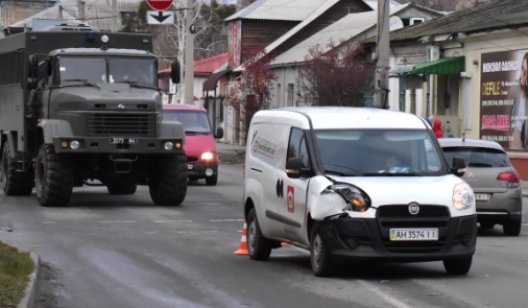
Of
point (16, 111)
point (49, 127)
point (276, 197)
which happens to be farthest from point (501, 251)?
point (16, 111)

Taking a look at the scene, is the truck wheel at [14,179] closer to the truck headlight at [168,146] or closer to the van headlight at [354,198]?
the truck headlight at [168,146]

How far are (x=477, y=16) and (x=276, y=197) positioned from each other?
88.3 ft

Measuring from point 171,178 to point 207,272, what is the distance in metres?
9.73

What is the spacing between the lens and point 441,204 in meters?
12.3

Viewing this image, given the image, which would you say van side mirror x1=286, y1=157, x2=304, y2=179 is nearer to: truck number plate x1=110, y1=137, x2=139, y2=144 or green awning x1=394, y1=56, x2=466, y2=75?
truck number plate x1=110, y1=137, x2=139, y2=144

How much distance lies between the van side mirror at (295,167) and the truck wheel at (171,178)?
32.8 ft

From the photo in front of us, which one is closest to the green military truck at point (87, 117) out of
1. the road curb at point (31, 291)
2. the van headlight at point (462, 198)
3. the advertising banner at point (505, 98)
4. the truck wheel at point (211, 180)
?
the truck wheel at point (211, 180)

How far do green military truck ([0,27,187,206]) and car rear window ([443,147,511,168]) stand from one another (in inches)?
222

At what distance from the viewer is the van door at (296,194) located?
1287cm

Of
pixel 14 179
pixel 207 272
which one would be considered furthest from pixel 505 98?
pixel 207 272

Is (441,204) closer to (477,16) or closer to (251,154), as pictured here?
(251,154)

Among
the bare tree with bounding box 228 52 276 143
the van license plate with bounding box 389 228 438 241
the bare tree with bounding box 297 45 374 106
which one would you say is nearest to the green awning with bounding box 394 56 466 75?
the bare tree with bounding box 297 45 374 106

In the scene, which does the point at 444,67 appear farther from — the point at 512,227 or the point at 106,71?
the point at 512,227

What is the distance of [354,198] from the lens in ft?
40.0
